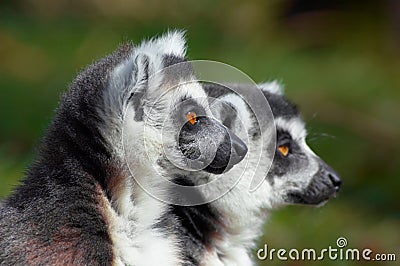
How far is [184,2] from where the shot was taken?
9.69 meters

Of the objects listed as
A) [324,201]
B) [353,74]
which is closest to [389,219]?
[353,74]

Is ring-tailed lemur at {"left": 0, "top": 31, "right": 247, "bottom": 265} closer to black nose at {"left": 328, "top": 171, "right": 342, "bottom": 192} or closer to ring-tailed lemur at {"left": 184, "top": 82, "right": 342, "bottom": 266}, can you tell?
ring-tailed lemur at {"left": 184, "top": 82, "right": 342, "bottom": 266}

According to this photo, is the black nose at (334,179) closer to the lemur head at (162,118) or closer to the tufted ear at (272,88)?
the tufted ear at (272,88)

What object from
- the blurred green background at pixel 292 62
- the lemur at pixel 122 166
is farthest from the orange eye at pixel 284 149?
the blurred green background at pixel 292 62

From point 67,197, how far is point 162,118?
0.46 metres

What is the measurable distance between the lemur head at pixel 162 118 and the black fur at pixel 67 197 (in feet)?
0.21

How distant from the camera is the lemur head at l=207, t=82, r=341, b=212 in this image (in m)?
3.99

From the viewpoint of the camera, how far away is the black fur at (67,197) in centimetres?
297

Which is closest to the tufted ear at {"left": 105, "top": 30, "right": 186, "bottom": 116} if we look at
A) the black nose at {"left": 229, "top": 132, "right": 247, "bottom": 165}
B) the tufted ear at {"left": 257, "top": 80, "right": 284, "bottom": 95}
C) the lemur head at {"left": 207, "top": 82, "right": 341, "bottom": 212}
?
the black nose at {"left": 229, "top": 132, "right": 247, "bottom": 165}

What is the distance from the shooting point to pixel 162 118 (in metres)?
3.22

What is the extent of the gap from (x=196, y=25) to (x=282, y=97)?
4.82 meters

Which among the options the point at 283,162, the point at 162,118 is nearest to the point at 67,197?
the point at 162,118

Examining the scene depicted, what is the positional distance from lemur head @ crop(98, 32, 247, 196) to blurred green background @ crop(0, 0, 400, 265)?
2.58 m

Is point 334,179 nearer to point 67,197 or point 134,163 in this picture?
point 134,163
